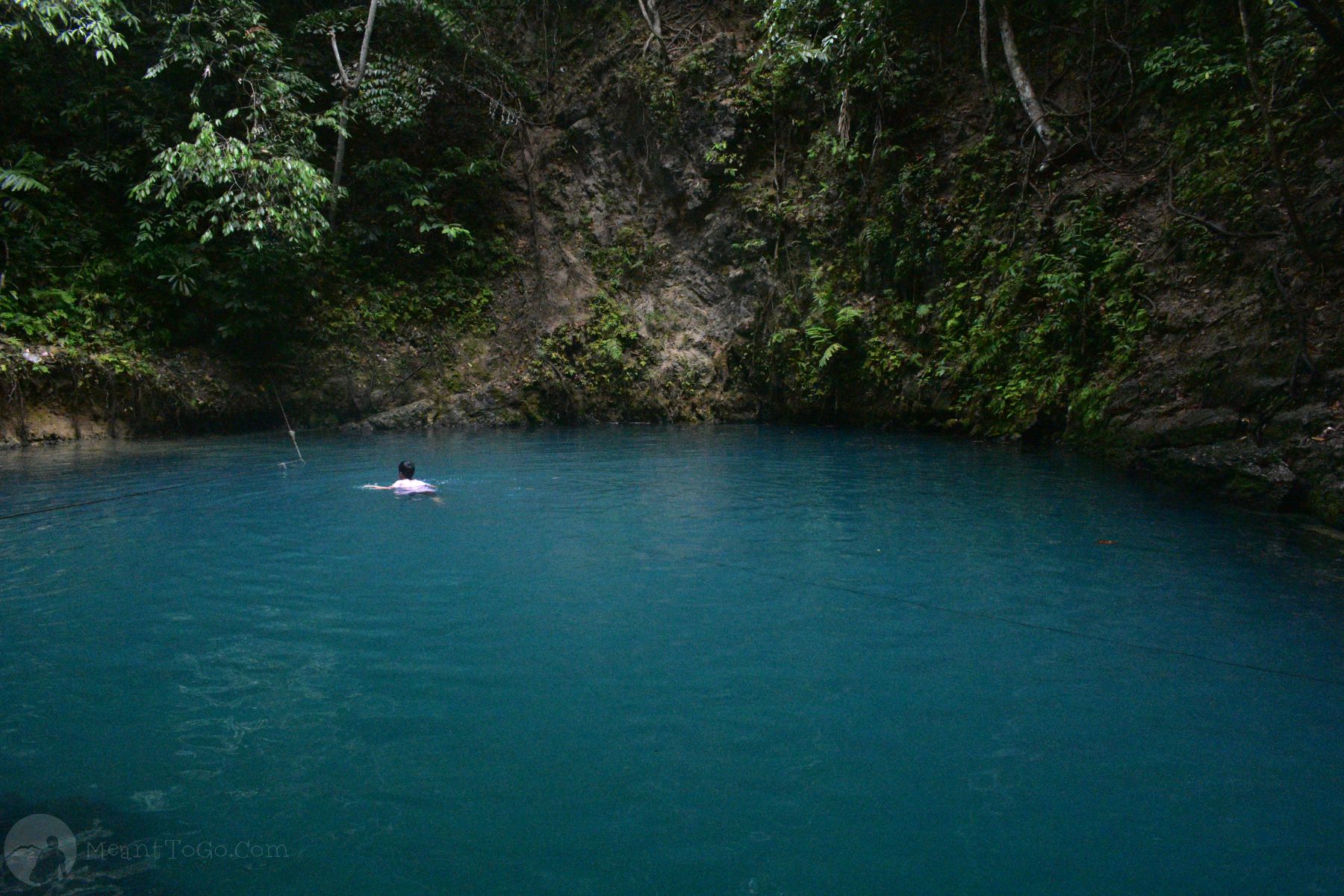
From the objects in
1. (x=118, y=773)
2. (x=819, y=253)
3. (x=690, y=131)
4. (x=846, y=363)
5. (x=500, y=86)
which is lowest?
(x=118, y=773)

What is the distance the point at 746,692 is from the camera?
10.9 feet

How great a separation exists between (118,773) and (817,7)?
55.5ft

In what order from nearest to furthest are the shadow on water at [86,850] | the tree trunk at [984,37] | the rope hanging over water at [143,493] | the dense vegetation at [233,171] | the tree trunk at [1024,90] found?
the shadow on water at [86,850] < the rope hanging over water at [143,493] < the tree trunk at [1024,90] < the tree trunk at [984,37] < the dense vegetation at [233,171]

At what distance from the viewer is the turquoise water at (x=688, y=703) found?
225cm

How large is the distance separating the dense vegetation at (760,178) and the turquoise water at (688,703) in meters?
4.95

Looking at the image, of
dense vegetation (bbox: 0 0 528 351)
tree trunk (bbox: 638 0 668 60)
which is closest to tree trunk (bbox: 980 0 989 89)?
tree trunk (bbox: 638 0 668 60)

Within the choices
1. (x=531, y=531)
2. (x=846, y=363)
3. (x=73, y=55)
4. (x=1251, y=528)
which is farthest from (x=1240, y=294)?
(x=73, y=55)

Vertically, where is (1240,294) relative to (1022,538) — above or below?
above

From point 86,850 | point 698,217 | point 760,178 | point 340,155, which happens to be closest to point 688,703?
point 86,850

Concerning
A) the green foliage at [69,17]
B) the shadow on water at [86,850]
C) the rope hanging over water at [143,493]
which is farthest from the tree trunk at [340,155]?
the shadow on water at [86,850]

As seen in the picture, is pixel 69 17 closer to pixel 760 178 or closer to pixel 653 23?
pixel 653 23

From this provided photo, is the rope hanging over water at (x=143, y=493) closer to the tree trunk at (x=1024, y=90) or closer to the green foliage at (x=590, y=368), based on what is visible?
the green foliage at (x=590, y=368)

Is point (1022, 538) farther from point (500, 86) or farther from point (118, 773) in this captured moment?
point (500, 86)

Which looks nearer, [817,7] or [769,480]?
[769,480]
